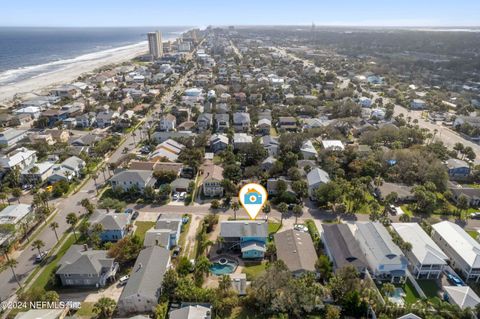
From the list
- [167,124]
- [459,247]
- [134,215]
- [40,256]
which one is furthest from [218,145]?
[459,247]

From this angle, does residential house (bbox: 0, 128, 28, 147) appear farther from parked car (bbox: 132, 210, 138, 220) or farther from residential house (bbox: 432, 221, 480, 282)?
residential house (bbox: 432, 221, 480, 282)

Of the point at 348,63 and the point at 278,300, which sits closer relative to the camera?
the point at 278,300

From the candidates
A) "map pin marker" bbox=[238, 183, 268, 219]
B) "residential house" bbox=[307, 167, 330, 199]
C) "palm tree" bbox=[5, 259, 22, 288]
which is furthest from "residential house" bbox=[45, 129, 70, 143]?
"residential house" bbox=[307, 167, 330, 199]

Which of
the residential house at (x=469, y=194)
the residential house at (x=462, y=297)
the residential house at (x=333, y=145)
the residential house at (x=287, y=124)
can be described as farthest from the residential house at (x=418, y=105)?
the residential house at (x=462, y=297)

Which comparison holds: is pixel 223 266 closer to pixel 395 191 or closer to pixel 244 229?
pixel 244 229

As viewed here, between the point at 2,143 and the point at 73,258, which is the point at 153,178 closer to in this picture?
the point at 73,258

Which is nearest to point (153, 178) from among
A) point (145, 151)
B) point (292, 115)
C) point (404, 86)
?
point (145, 151)
